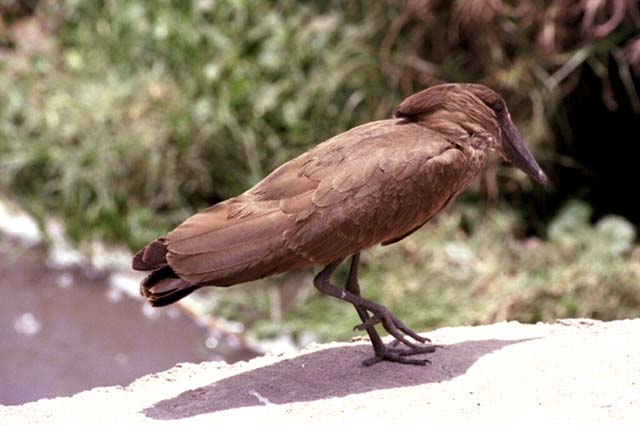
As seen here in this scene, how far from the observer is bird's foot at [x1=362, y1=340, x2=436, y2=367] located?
14.5ft

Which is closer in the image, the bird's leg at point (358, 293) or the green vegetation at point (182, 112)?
the bird's leg at point (358, 293)

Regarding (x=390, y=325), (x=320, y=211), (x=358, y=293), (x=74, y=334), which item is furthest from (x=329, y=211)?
(x=74, y=334)

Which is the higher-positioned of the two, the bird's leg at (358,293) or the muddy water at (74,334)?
the muddy water at (74,334)

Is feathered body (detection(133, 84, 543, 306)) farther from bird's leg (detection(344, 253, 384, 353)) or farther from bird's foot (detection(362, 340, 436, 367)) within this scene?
bird's foot (detection(362, 340, 436, 367))

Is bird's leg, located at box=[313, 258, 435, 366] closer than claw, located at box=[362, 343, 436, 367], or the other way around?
bird's leg, located at box=[313, 258, 435, 366]

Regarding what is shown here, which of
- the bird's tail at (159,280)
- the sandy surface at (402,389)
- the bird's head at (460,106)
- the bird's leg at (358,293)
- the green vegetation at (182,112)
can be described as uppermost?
the green vegetation at (182,112)

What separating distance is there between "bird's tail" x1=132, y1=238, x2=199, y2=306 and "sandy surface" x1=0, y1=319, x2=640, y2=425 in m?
0.39

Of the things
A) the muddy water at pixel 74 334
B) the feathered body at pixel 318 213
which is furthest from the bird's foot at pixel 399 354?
the muddy water at pixel 74 334

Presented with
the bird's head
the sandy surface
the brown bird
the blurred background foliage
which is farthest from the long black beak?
the blurred background foliage

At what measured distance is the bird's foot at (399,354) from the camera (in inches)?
174

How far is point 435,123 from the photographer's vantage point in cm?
440

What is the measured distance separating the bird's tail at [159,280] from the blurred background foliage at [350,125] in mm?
2862

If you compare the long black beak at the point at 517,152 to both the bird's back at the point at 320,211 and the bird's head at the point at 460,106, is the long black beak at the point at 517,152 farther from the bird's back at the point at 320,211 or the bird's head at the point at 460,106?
the bird's back at the point at 320,211

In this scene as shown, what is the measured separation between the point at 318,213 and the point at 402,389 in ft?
2.17
